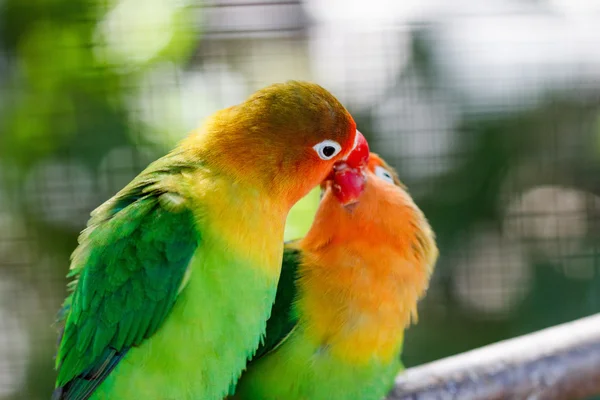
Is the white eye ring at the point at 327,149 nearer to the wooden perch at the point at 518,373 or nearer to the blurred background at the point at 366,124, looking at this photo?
the wooden perch at the point at 518,373

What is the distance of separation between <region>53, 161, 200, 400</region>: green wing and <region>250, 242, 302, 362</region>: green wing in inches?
10.0

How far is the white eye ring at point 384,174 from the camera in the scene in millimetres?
1288

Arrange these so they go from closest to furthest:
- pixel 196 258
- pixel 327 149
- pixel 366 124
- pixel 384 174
Answer: 1. pixel 196 258
2. pixel 327 149
3. pixel 384 174
4. pixel 366 124

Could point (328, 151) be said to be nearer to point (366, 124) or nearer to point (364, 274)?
point (364, 274)

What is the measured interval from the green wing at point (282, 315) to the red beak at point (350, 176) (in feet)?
0.50

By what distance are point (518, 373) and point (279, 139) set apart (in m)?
0.72

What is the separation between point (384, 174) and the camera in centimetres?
130

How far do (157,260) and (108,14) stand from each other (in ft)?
5.76

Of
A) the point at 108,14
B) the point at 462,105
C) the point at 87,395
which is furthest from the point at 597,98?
the point at 87,395

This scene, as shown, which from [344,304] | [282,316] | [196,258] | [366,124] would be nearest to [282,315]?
[282,316]

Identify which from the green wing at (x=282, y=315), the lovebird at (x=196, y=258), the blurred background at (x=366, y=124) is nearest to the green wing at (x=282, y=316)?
the green wing at (x=282, y=315)

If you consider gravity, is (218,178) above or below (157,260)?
above

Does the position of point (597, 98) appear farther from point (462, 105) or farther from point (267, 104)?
point (267, 104)

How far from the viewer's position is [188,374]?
3.09 feet
